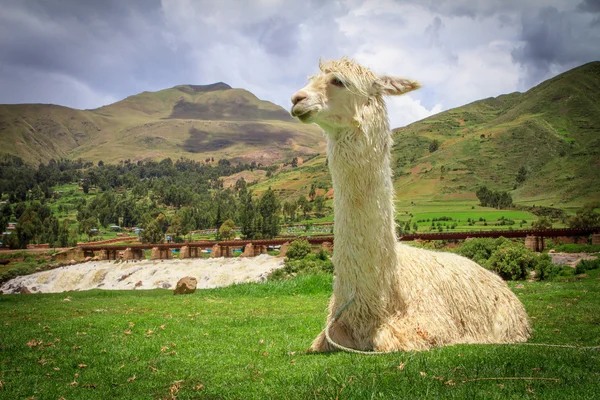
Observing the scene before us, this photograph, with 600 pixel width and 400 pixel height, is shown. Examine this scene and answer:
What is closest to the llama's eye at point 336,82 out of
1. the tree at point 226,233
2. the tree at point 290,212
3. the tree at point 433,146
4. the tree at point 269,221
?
the tree at point 269,221

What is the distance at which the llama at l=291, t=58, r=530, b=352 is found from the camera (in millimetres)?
4758

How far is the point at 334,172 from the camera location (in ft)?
16.1

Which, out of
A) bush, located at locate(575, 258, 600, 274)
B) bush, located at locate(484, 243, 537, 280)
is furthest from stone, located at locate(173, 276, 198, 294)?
bush, located at locate(575, 258, 600, 274)

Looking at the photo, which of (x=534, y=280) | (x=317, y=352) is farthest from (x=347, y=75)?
(x=534, y=280)

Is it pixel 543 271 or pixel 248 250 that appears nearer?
pixel 543 271

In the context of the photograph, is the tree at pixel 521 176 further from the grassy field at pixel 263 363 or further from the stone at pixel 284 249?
the grassy field at pixel 263 363

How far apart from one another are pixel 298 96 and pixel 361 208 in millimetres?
1462

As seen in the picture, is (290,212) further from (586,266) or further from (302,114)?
(302,114)

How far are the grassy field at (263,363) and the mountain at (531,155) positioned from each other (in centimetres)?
5649

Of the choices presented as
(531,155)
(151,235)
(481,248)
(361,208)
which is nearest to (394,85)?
(361,208)

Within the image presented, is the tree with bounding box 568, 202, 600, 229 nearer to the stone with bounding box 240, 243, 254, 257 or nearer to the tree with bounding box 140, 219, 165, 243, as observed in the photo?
the stone with bounding box 240, 243, 254, 257

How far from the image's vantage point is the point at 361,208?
16.0ft

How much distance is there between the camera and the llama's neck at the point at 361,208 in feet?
15.8

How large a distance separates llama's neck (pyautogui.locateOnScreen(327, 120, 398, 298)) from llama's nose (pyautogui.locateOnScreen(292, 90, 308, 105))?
2.03 ft
